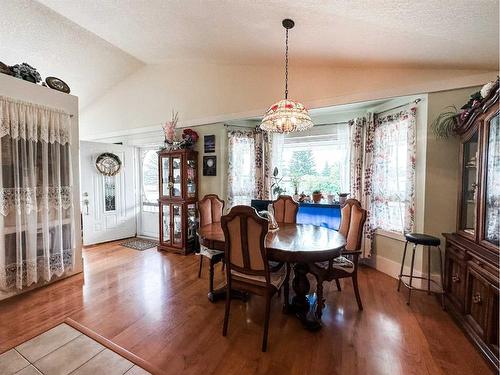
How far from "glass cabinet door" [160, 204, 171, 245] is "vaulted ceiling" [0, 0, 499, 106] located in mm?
2619

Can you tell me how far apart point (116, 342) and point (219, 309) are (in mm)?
893

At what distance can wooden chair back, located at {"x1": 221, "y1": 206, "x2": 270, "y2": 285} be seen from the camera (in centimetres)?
177

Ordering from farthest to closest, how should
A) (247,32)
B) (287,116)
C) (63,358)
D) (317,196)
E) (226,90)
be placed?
(226,90) → (317,196) → (247,32) → (287,116) → (63,358)

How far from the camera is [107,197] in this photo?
464 centimetres

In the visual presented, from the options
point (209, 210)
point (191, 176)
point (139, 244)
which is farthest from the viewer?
point (139, 244)

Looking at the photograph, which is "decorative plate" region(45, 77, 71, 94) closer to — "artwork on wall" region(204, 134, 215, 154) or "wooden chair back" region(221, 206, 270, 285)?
"artwork on wall" region(204, 134, 215, 154)

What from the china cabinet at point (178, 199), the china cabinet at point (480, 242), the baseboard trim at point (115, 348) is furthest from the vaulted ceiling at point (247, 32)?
the baseboard trim at point (115, 348)

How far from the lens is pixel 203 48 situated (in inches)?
129

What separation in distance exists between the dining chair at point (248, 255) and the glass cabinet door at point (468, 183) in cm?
197

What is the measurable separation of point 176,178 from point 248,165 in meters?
1.33

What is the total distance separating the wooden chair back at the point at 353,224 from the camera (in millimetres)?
2305

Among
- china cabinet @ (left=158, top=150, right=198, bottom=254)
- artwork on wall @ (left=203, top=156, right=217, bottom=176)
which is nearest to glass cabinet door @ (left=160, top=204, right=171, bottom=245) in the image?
china cabinet @ (left=158, top=150, right=198, bottom=254)

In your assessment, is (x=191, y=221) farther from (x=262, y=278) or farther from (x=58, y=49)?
(x=58, y=49)

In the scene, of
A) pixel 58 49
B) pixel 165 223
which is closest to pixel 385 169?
pixel 165 223
